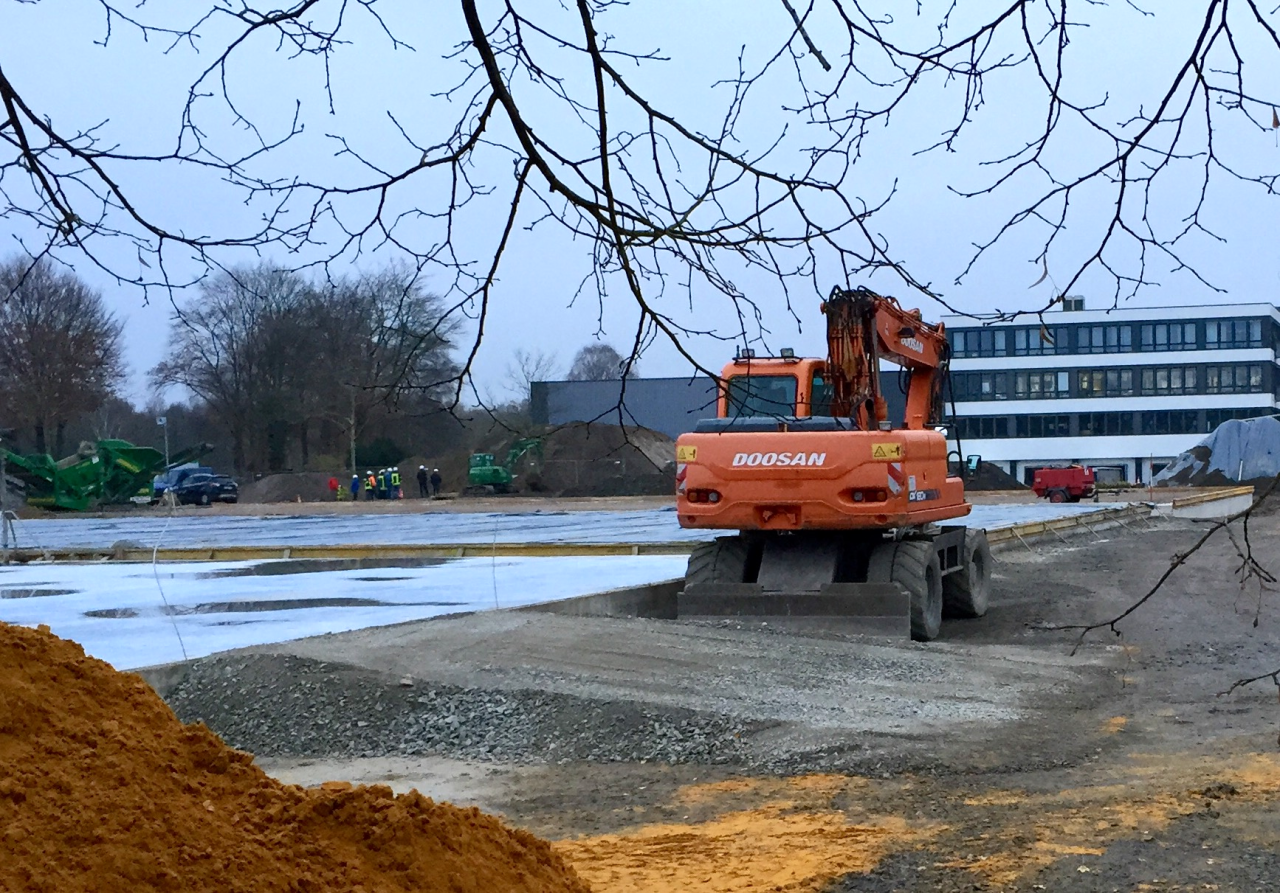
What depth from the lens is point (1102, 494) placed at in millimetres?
52656

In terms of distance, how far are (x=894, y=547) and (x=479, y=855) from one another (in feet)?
32.9

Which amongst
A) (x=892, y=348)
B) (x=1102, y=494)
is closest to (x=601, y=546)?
(x=892, y=348)

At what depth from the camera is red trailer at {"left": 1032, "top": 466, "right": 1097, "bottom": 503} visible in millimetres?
45719

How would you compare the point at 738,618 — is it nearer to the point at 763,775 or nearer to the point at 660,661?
the point at 660,661

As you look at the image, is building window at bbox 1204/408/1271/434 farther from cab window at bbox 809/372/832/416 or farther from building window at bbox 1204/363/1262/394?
cab window at bbox 809/372/832/416

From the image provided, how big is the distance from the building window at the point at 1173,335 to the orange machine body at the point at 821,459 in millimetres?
63312

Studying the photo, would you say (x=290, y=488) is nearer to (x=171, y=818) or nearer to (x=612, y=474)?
(x=612, y=474)

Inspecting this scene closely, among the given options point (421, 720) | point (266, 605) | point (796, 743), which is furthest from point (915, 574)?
point (266, 605)

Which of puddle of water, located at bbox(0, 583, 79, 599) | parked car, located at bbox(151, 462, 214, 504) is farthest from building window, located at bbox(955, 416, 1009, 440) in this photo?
puddle of water, located at bbox(0, 583, 79, 599)

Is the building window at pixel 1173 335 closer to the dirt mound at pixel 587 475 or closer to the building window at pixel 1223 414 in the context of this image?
the building window at pixel 1223 414

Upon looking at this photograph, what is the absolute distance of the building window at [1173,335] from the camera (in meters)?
73.7

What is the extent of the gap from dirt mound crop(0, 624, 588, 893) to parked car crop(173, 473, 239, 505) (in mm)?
55439

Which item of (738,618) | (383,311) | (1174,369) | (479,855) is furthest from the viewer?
(1174,369)

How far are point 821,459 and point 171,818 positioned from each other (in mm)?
9903
